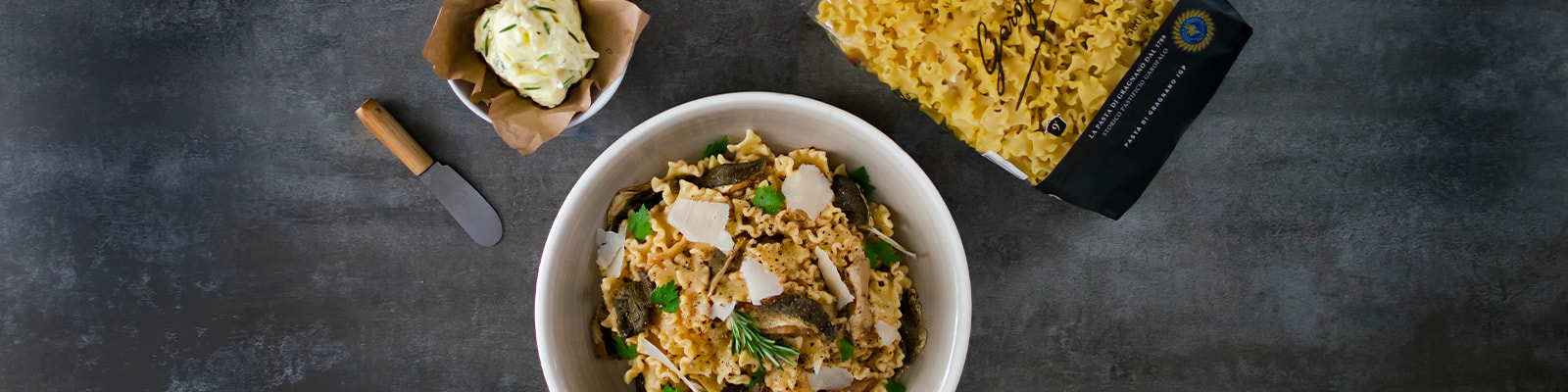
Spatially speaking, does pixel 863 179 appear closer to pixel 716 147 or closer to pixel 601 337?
pixel 716 147

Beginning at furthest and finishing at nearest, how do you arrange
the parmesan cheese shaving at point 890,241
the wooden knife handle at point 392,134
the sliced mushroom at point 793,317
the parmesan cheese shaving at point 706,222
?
the wooden knife handle at point 392,134 → the parmesan cheese shaving at point 890,241 → the parmesan cheese shaving at point 706,222 → the sliced mushroom at point 793,317

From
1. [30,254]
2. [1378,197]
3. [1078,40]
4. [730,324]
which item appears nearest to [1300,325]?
[1378,197]

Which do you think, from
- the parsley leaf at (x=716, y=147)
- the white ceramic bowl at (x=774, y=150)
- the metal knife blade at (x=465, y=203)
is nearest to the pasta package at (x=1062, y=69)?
the white ceramic bowl at (x=774, y=150)

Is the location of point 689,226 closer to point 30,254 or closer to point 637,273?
point 637,273

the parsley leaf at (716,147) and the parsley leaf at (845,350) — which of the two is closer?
the parsley leaf at (845,350)

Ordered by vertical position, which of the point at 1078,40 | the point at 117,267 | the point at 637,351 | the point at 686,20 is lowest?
the point at 117,267

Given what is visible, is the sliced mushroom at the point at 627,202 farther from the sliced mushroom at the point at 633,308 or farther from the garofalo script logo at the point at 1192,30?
the garofalo script logo at the point at 1192,30

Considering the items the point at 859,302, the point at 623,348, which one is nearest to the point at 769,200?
the point at 859,302
